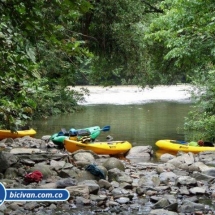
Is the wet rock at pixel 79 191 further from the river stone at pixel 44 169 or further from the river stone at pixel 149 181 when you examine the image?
the river stone at pixel 149 181

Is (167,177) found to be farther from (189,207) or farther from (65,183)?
(65,183)

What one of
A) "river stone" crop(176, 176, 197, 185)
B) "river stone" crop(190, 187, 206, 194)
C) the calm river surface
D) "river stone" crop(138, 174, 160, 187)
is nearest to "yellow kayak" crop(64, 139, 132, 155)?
the calm river surface

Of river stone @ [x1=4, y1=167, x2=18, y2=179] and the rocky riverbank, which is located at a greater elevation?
river stone @ [x1=4, y1=167, x2=18, y2=179]

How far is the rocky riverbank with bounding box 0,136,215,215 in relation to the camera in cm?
525

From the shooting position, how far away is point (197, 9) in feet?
24.4

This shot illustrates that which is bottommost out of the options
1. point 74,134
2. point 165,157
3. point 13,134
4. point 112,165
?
point 165,157

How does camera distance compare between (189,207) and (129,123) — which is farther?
(129,123)

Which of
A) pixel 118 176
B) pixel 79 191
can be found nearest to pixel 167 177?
pixel 118 176

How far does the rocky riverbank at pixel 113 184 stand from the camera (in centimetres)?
525

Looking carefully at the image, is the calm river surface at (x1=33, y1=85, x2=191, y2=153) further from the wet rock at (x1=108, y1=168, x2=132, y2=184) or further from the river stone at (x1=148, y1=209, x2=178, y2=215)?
the river stone at (x1=148, y1=209, x2=178, y2=215)

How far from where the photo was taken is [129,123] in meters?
15.5

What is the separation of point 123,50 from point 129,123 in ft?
14.3

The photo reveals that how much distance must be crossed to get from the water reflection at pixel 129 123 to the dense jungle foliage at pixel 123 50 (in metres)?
0.79

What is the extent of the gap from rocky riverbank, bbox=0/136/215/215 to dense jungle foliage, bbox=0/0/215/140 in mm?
775
